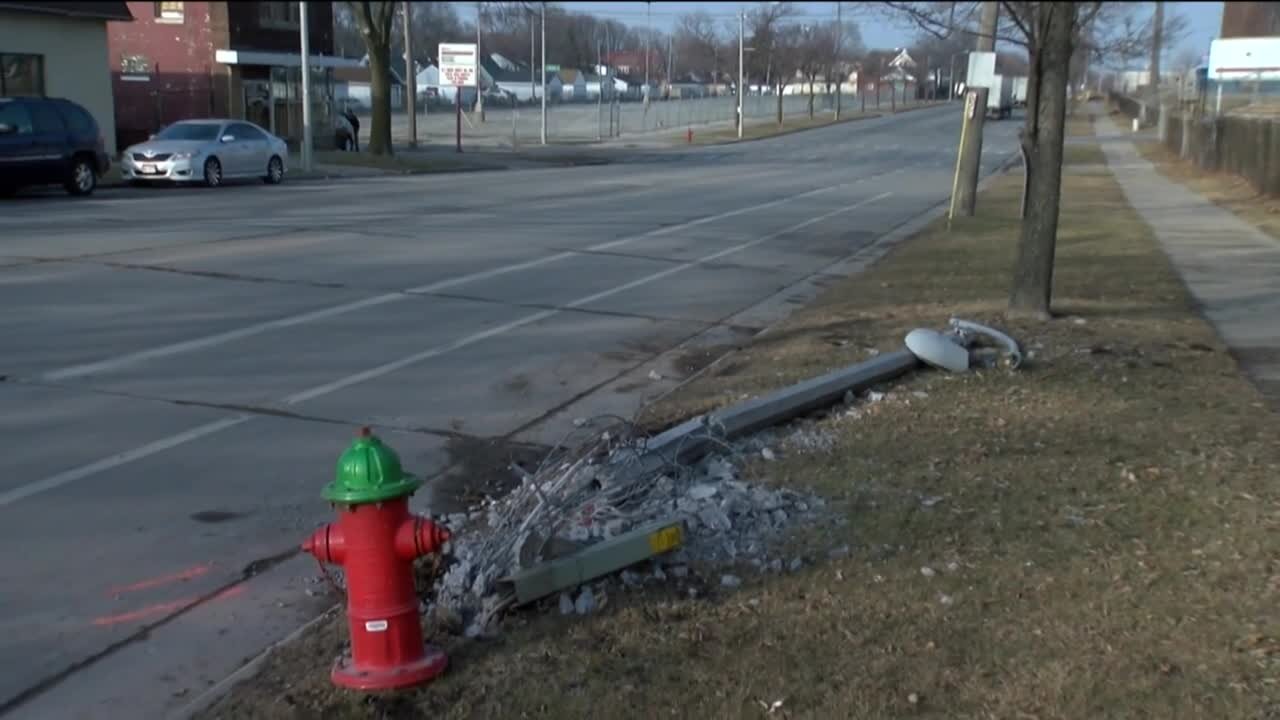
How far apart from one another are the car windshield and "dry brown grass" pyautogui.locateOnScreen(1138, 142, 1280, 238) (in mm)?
20689

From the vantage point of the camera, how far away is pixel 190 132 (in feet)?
92.0

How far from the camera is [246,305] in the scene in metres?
11.9

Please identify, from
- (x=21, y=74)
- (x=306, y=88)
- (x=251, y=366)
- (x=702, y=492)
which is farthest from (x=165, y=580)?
(x=21, y=74)

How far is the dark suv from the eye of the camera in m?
22.4

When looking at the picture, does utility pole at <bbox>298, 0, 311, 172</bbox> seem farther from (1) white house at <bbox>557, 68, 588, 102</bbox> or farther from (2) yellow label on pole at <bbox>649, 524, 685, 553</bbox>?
(1) white house at <bbox>557, 68, 588, 102</bbox>

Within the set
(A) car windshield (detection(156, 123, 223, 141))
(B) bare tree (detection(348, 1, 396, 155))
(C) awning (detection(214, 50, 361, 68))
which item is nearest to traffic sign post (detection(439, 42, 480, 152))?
(C) awning (detection(214, 50, 361, 68))

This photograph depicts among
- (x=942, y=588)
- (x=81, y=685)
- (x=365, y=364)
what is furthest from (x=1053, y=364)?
(x=81, y=685)

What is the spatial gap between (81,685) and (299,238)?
13.5 m

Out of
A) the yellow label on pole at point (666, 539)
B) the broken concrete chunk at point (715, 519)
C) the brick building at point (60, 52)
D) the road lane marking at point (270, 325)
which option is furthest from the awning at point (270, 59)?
the yellow label on pole at point (666, 539)

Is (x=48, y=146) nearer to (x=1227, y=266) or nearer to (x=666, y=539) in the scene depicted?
(x=1227, y=266)

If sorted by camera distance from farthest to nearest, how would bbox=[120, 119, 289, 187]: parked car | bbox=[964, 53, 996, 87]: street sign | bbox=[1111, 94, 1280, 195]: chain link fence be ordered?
bbox=[120, 119, 289, 187]: parked car < bbox=[1111, 94, 1280, 195]: chain link fence < bbox=[964, 53, 996, 87]: street sign

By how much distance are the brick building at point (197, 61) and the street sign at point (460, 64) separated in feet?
32.1

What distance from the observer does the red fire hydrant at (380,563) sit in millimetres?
4121

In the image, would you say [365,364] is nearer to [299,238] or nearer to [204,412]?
[204,412]
